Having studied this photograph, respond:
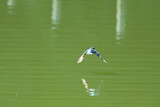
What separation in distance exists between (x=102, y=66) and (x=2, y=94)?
2837mm

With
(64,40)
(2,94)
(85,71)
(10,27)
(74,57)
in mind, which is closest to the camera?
(2,94)

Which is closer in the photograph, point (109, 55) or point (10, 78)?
point (10, 78)

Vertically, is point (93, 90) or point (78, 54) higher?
point (93, 90)

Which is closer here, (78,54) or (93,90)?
(93,90)

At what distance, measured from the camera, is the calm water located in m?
10.9

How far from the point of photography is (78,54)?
14070mm

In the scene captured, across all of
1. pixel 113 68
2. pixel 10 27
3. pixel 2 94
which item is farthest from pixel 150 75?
pixel 10 27

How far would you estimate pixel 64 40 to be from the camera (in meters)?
15.5

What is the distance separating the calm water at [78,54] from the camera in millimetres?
10938

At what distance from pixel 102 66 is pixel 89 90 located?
182 cm

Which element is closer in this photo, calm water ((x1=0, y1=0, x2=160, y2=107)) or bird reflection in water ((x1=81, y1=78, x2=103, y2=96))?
calm water ((x1=0, y1=0, x2=160, y2=107))

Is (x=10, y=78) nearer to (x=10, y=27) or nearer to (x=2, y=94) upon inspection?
(x=2, y=94)

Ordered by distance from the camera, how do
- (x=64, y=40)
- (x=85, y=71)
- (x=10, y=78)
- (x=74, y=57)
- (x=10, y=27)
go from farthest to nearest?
(x=10, y=27), (x=64, y=40), (x=74, y=57), (x=85, y=71), (x=10, y=78)

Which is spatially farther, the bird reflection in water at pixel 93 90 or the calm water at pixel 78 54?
the bird reflection in water at pixel 93 90
